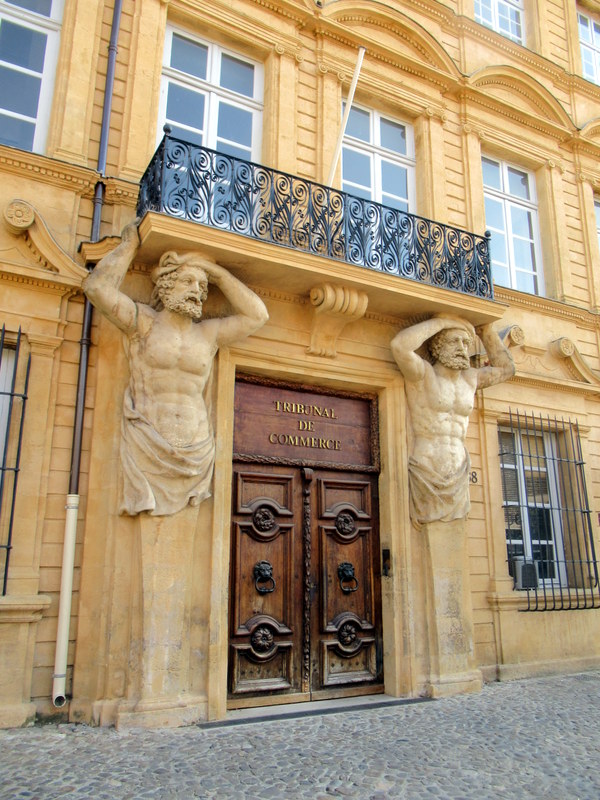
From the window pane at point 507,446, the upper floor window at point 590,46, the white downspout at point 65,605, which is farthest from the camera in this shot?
the upper floor window at point 590,46

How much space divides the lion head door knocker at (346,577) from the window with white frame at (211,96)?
4.37m

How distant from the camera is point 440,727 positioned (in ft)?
16.7

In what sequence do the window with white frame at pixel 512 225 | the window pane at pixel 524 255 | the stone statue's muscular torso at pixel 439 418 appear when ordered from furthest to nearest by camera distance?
1. the window pane at pixel 524 255
2. the window with white frame at pixel 512 225
3. the stone statue's muscular torso at pixel 439 418

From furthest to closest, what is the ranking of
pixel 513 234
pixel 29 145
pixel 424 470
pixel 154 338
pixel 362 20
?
pixel 513 234
pixel 362 20
pixel 424 470
pixel 29 145
pixel 154 338

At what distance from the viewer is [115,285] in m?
5.34

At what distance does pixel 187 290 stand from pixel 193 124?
8.15ft

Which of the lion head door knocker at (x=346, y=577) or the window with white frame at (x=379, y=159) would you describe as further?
the window with white frame at (x=379, y=159)

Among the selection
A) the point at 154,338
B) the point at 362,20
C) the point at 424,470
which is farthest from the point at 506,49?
the point at 154,338

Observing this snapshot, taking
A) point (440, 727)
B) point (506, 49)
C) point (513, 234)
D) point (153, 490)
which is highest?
point (506, 49)

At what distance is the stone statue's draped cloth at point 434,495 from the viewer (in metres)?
6.54

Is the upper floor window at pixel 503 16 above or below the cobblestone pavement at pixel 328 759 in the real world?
above

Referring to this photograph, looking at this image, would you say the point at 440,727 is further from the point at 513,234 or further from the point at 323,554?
the point at 513,234

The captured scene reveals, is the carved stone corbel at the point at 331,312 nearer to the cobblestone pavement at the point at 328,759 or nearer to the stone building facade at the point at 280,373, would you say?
the stone building facade at the point at 280,373

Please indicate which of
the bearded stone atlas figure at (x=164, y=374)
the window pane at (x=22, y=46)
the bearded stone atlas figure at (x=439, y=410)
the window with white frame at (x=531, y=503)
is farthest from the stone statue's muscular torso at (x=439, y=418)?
the window pane at (x=22, y=46)
